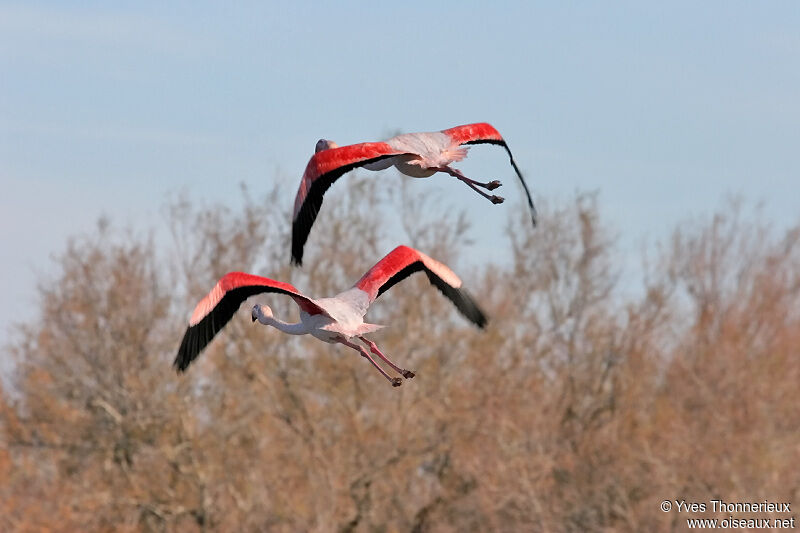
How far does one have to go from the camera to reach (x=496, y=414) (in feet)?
125

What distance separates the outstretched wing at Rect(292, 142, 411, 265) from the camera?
12.0 metres

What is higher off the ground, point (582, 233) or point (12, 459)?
point (582, 233)

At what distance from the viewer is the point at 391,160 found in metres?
13.3

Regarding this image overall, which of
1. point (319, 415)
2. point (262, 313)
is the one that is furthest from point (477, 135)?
point (319, 415)

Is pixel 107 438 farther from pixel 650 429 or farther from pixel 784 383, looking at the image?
pixel 784 383

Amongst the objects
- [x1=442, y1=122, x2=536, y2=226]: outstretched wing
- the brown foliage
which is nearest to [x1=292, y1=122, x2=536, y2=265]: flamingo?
[x1=442, y1=122, x2=536, y2=226]: outstretched wing

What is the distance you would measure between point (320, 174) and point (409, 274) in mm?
1526

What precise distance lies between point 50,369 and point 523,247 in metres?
15.5

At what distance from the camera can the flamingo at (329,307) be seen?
11.8m

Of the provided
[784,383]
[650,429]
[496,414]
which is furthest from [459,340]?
[784,383]

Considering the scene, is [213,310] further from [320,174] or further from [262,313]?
[320,174]

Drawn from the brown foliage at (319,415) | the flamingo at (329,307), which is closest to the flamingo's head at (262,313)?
the flamingo at (329,307)


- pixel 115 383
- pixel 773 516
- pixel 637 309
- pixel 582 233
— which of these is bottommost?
pixel 773 516

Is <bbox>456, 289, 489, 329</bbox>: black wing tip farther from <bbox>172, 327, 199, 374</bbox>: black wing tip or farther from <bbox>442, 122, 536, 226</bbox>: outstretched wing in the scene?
<bbox>172, 327, 199, 374</bbox>: black wing tip
